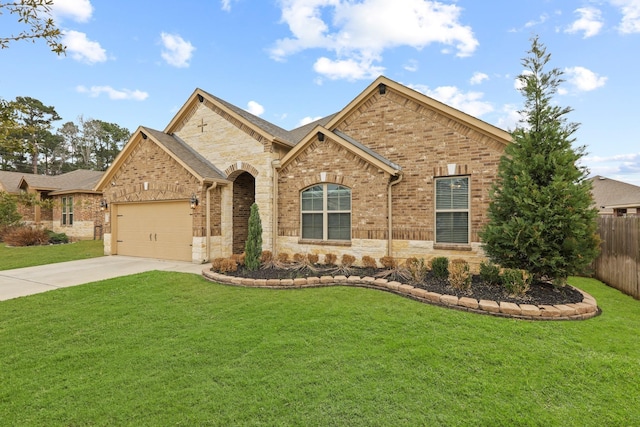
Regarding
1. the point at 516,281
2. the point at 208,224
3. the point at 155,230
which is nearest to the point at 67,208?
the point at 155,230

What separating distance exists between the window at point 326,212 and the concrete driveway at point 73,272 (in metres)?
3.83

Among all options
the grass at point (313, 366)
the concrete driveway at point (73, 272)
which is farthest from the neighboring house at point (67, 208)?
the grass at point (313, 366)

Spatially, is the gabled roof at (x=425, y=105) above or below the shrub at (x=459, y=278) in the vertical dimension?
above

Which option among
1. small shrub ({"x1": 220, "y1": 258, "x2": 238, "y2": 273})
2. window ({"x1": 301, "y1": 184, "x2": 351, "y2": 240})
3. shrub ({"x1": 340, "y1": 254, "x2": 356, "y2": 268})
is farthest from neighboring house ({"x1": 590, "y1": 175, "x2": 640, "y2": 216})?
small shrub ({"x1": 220, "y1": 258, "x2": 238, "y2": 273})

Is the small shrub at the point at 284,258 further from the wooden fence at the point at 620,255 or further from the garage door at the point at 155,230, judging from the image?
the wooden fence at the point at 620,255

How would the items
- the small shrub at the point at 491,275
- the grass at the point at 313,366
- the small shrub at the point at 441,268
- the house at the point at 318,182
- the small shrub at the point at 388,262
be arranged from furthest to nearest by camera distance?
the house at the point at 318,182 < the small shrub at the point at 388,262 < the small shrub at the point at 441,268 < the small shrub at the point at 491,275 < the grass at the point at 313,366

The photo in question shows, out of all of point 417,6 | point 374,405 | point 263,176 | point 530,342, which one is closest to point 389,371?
point 374,405

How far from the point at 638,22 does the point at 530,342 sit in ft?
29.3

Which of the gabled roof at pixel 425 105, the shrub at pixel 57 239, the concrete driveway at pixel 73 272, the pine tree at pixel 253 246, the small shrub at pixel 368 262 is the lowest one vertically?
the concrete driveway at pixel 73 272

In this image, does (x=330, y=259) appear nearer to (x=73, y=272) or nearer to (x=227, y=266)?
(x=227, y=266)

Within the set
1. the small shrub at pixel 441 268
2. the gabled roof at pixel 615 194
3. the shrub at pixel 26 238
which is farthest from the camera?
the gabled roof at pixel 615 194

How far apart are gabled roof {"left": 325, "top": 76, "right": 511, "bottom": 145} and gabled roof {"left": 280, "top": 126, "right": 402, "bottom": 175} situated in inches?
38.0

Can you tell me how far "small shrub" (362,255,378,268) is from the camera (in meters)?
8.66

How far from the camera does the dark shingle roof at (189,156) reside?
11.0 meters
